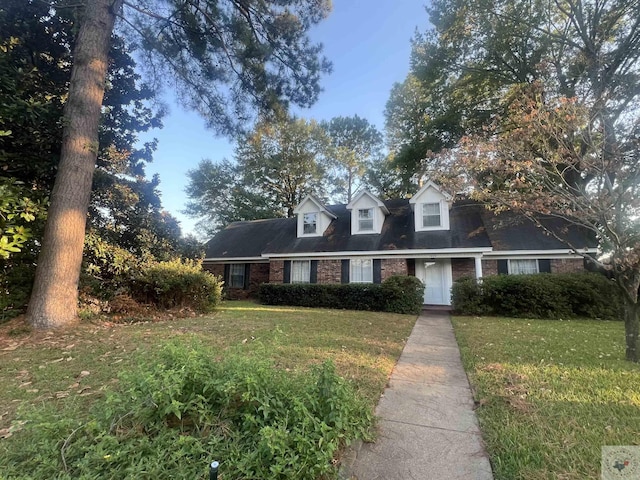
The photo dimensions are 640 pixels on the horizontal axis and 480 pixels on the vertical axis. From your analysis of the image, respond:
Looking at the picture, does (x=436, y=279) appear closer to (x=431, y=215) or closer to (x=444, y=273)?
(x=444, y=273)

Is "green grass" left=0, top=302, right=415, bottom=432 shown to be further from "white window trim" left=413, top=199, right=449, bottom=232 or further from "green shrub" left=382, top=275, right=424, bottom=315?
"white window trim" left=413, top=199, right=449, bottom=232

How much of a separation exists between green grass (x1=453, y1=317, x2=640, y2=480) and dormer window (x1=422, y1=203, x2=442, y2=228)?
866 cm

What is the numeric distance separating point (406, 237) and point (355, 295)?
13.1 ft

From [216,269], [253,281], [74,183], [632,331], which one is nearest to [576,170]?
[632,331]

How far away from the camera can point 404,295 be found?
38.1 feet

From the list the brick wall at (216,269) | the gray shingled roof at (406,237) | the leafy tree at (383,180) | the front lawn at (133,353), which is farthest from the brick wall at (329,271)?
the leafy tree at (383,180)

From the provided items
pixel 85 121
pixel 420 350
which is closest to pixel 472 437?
pixel 420 350

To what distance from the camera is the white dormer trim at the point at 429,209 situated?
47.5 ft

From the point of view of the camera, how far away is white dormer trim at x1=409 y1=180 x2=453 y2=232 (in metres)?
14.5

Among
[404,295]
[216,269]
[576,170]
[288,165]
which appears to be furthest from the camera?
[288,165]

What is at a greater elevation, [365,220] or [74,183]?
[365,220]

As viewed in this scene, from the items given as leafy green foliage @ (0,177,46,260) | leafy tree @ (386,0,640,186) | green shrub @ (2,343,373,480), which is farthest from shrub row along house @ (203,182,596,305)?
green shrub @ (2,343,373,480)

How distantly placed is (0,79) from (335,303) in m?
11.6

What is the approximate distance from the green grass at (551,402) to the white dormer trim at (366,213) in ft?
31.5
